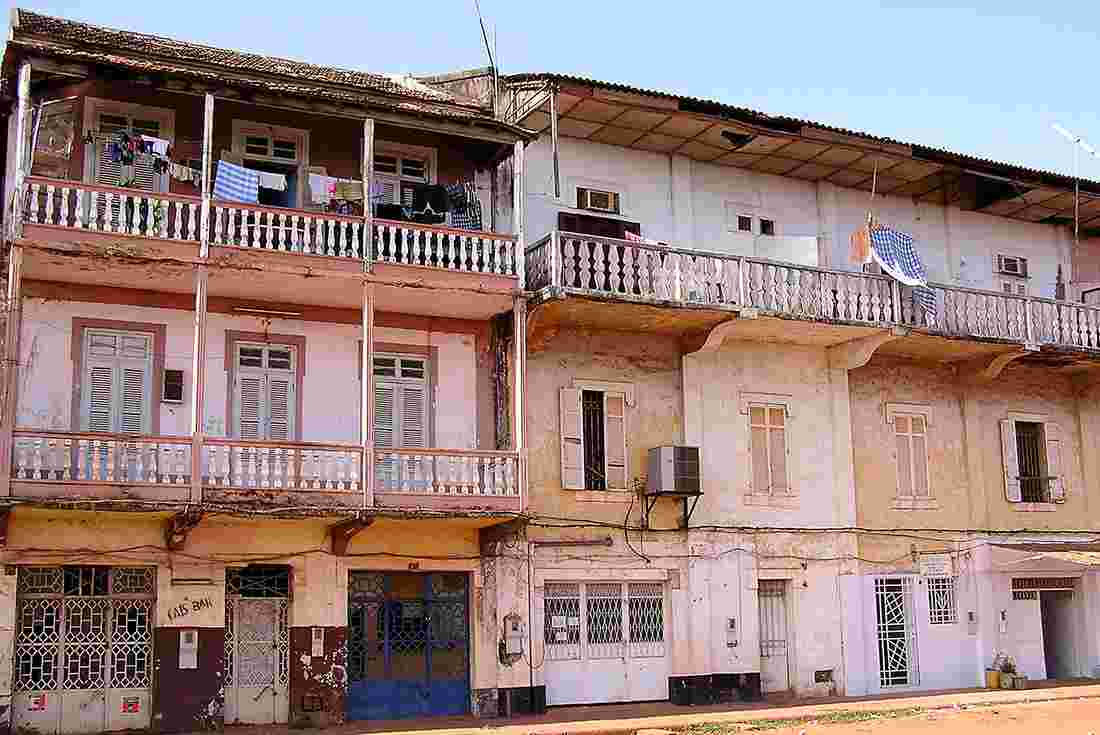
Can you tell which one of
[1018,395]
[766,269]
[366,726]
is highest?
[766,269]

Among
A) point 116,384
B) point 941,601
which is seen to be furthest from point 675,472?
point 116,384

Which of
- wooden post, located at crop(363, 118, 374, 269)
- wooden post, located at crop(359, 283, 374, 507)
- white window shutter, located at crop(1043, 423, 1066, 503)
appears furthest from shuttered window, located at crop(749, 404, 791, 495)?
wooden post, located at crop(363, 118, 374, 269)

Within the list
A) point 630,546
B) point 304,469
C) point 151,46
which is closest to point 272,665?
point 304,469

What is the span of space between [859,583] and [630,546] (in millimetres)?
4567

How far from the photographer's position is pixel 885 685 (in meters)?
23.1

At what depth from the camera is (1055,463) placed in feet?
85.1

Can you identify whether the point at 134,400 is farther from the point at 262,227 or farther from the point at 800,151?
the point at 800,151

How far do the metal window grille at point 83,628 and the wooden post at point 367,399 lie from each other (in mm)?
3292

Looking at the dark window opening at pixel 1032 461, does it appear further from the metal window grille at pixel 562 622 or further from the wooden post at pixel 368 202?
the wooden post at pixel 368 202

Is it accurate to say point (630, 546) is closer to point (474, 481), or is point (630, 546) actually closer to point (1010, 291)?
point (474, 481)

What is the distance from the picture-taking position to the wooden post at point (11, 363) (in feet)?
53.8

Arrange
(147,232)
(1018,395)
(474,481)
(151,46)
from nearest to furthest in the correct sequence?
(147,232)
(474,481)
(151,46)
(1018,395)

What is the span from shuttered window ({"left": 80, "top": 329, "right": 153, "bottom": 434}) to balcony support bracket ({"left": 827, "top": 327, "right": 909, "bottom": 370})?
38.6 ft

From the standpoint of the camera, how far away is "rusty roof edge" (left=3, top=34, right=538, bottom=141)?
57.4 ft
